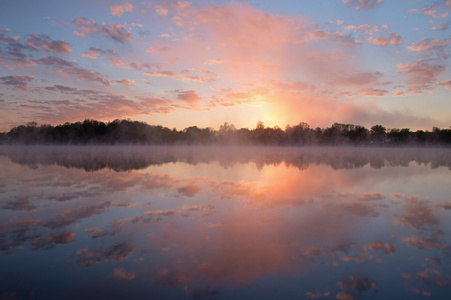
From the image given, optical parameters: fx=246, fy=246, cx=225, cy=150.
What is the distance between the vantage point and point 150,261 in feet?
18.6

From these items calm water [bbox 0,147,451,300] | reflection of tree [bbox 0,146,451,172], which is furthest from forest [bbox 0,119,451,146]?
calm water [bbox 0,147,451,300]

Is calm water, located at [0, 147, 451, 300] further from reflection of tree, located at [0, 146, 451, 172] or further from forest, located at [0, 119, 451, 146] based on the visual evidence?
forest, located at [0, 119, 451, 146]

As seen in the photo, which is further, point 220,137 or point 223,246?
point 220,137

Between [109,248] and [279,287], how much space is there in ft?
14.2

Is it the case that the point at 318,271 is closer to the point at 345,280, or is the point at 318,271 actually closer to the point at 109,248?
the point at 345,280

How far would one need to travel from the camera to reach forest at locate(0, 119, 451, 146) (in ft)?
385

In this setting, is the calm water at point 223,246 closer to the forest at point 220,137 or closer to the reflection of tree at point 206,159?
the reflection of tree at point 206,159

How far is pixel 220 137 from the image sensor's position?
136875 mm

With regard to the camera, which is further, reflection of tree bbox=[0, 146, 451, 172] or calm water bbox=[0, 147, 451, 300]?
reflection of tree bbox=[0, 146, 451, 172]

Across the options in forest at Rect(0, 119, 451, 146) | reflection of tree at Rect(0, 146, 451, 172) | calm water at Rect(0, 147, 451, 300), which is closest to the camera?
calm water at Rect(0, 147, 451, 300)

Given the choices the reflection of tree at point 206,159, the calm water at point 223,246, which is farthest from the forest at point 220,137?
the calm water at point 223,246

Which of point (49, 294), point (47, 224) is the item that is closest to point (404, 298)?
point (49, 294)

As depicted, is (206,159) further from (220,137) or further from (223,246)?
(220,137)

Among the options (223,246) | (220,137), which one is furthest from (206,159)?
(220,137)
